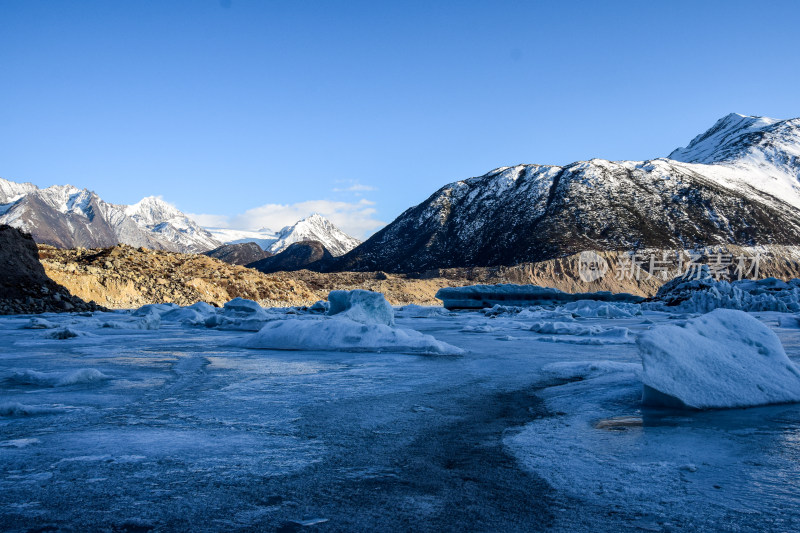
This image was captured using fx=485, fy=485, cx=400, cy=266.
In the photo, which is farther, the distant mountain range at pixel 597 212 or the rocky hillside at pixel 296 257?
the rocky hillside at pixel 296 257

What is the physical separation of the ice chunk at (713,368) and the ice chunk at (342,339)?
12.5 ft

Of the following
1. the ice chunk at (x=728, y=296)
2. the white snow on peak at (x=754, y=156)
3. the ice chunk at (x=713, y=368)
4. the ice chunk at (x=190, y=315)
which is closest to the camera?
the ice chunk at (x=713, y=368)

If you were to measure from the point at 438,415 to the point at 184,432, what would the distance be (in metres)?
1.55

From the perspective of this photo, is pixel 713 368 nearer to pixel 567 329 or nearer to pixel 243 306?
pixel 567 329

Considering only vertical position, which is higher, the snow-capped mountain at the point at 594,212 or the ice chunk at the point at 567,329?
the snow-capped mountain at the point at 594,212

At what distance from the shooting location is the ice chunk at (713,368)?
3205mm

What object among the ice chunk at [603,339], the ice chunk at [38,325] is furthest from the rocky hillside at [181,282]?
the ice chunk at [603,339]

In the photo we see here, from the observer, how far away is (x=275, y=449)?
2395mm

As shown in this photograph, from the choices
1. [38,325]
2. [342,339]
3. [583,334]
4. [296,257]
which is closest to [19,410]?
[342,339]

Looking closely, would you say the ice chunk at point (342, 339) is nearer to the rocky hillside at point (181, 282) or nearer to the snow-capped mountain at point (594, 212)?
the rocky hillside at point (181, 282)

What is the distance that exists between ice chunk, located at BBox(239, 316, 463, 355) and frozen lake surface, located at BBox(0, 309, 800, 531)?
95.7 inches

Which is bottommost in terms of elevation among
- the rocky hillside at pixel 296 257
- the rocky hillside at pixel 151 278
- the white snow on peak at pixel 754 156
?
the rocky hillside at pixel 151 278

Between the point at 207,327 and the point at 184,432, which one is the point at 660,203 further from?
A: the point at 184,432

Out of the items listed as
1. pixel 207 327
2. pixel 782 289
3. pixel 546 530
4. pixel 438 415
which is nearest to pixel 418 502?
pixel 546 530
